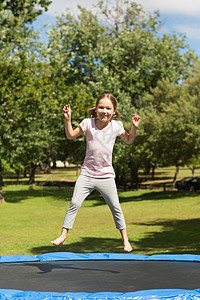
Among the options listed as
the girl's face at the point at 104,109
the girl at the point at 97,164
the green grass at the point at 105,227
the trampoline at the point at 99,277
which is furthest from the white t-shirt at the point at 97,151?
the trampoline at the point at 99,277

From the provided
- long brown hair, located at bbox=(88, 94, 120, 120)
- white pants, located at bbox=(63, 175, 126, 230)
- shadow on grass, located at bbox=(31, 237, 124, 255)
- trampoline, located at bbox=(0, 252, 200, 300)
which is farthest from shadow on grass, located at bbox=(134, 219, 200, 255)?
long brown hair, located at bbox=(88, 94, 120, 120)

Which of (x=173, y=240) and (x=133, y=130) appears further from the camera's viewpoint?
(x=173, y=240)

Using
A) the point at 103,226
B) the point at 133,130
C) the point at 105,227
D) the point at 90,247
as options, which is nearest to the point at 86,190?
the point at 133,130

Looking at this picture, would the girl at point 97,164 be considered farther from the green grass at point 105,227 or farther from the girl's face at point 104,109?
the green grass at point 105,227

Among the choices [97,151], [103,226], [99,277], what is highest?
[97,151]

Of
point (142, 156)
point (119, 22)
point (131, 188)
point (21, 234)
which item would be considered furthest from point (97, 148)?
point (131, 188)

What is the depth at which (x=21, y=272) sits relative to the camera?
4.63 m

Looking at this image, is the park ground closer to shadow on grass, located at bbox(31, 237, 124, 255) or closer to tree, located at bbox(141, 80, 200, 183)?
shadow on grass, located at bbox(31, 237, 124, 255)

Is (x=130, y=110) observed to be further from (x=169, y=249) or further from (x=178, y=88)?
(x=169, y=249)

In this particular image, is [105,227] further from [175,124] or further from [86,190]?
[86,190]

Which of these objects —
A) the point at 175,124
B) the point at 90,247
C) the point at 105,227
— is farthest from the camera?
the point at 175,124

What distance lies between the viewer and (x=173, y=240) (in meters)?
10.4

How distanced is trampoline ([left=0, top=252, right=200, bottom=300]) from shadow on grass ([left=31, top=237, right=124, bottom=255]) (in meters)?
3.68

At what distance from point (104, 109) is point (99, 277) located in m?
1.72
